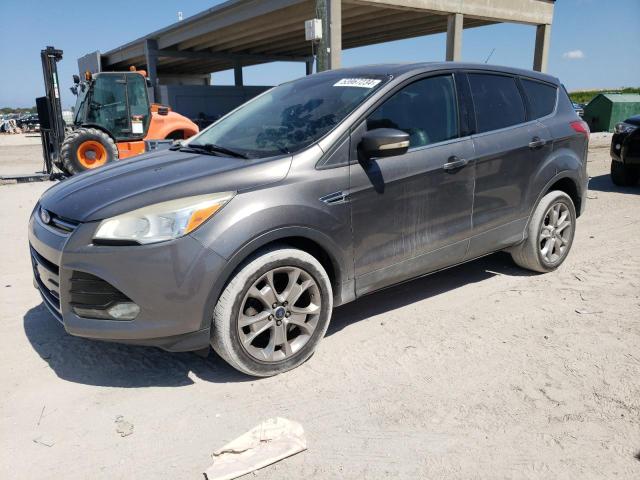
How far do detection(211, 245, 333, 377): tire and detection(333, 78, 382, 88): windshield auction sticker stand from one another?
1246mm

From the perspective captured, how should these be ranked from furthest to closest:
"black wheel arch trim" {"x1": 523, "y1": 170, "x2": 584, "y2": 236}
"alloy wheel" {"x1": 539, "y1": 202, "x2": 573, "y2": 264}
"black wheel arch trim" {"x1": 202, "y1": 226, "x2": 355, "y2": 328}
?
"alloy wheel" {"x1": 539, "y1": 202, "x2": 573, "y2": 264} < "black wheel arch trim" {"x1": 523, "y1": 170, "x2": 584, "y2": 236} < "black wheel arch trim" {"x1": 202, "y1": 226, "x2": 355, "y2": 328}

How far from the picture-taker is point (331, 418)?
260cm

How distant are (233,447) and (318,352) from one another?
1.02 meters

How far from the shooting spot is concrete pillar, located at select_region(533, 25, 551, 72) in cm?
1909

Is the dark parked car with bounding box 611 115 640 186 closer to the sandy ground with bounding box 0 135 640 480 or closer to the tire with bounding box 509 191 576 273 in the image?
the tire with bounding box 509 191 576 273

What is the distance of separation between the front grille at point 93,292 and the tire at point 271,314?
510 mm

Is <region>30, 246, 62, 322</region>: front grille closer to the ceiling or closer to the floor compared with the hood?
closer to the floor

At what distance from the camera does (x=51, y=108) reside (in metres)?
11.3

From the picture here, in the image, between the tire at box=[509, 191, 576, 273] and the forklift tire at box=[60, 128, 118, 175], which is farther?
the forklift tire at box=[60, 128, 118, 175]

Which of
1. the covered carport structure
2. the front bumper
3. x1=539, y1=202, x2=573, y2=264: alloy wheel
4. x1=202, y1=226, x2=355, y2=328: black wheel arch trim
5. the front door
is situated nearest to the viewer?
the front bumper

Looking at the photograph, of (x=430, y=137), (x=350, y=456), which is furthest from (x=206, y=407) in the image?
(x=430, y=137)

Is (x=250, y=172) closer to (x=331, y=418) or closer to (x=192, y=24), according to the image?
(x=331, y=418)

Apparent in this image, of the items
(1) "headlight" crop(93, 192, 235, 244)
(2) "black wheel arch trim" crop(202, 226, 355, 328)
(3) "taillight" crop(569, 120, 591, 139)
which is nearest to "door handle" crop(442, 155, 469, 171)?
(2) "black wheel arch trim" crop(202, 226, 355, 328)

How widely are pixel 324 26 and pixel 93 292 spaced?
10.5 m
